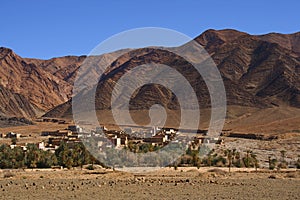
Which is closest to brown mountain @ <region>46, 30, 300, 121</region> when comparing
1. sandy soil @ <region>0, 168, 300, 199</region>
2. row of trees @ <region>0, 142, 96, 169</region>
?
row of trees @ <region>0, 142, 96, 169</region>

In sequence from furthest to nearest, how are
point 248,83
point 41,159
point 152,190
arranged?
point 248,83
point 41,159
point 152,190

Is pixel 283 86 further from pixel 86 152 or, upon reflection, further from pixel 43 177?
pixel 43 177

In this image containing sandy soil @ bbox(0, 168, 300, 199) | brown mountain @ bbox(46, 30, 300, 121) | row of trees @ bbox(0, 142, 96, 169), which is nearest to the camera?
sandy soil @ bbox(0, 168, 300, 199)

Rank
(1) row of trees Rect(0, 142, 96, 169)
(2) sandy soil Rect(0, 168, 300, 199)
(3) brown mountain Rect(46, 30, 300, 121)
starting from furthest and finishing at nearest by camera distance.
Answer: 1. (3) brown mountain Rect(46, 30, 300, 121)
2. (1) row of trees Rect(0, 142, 96, 169)
3. (2) sandy soil Rect(0, 168, 300, 199)

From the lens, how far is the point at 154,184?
32.6 meters

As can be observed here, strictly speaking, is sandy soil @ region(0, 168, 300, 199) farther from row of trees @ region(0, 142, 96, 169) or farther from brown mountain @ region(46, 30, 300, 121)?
brown mountain @ region(46, 30, 300, 121)

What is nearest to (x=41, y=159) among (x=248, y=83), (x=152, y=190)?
(x=152, y=190)

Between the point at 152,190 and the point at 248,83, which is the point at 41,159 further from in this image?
the point at 248,83

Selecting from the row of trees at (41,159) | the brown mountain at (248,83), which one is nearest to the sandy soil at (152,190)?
the row of trees at (41,159)

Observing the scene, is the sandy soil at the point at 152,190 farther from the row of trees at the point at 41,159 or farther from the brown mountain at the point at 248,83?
the brown mountain at the point at 248,83

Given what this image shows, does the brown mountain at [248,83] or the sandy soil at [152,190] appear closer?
the sandy soil at [152,190]

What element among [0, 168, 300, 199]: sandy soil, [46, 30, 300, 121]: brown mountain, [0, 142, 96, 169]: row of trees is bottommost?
[0, 168, 300, 199]: sandy soil

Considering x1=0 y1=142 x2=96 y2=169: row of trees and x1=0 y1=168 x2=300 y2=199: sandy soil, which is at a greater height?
x1=0 y1=142 x2=96 y2=169: row of trees

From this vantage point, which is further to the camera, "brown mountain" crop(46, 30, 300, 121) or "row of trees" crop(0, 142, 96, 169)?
"brown mountain" crop(46, 30, 300, 121)
